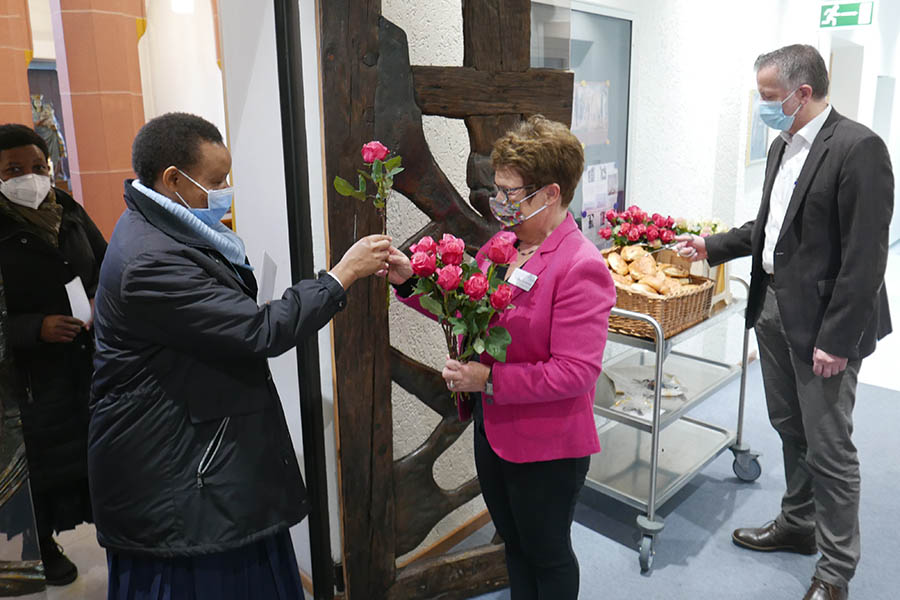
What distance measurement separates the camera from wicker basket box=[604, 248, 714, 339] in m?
2.69

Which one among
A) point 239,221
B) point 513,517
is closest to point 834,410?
point 513,517

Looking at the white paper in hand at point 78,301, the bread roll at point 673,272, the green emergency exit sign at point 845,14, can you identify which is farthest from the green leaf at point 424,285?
the green emergency exit sign at point 845,14

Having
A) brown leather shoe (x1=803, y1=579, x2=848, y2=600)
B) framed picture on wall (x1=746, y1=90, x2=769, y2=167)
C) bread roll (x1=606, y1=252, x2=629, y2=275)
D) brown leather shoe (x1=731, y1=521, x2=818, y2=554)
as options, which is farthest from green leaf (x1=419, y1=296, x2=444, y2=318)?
framed picture on wall (x1=746, y1=90, x2=769, y2=167)

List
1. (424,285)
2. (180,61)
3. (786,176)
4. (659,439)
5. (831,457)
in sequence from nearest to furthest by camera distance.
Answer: (424,285) → (180,61) → (831,457) → (786,176) → (659,439)

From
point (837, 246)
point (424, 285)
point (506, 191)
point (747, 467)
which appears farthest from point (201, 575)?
point (747, 467)

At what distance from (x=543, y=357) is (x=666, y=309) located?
3.70 ft

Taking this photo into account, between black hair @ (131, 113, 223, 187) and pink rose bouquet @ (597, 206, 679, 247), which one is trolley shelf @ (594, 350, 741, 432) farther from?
black hair @ (131, 113, 223, 187)

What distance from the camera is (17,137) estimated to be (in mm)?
1648

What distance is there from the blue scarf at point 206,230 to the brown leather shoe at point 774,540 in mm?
2333

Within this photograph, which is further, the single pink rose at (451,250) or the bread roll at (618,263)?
the bread roll at (618,263)

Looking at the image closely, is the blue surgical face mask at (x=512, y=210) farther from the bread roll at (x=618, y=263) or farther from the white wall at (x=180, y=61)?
A: the bread roll at (x=618, y=263)

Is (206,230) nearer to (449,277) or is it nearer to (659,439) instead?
(449,277)

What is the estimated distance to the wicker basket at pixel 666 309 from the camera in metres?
2.69

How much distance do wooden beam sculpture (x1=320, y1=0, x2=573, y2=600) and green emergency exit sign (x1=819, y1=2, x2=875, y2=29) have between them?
10.2 feet
